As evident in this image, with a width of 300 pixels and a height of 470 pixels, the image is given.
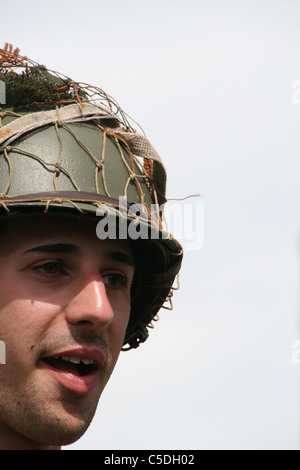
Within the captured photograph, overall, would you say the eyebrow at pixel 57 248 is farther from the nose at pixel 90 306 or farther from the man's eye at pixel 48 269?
the nose at pixel 90 306

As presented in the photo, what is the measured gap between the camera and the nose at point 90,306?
17.9 feet

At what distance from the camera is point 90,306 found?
18.0 ft

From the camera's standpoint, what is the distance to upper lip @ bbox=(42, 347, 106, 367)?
5.45 m

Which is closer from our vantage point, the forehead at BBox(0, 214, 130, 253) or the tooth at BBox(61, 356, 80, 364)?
the tooth at BBox(61, 356, 80, 364)

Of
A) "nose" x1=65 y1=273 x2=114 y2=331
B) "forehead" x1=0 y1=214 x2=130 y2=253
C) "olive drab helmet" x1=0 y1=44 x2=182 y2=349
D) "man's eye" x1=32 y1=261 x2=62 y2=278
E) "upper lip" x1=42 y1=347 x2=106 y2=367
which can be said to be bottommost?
"upper lip" x1=42 y1=347 x2=106 y2=367

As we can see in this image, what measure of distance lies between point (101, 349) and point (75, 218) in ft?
3.32

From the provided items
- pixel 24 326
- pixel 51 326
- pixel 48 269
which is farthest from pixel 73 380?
pixel 48 269

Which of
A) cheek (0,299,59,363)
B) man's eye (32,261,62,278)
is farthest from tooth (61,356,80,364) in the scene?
man's eye (32,261,62,278)

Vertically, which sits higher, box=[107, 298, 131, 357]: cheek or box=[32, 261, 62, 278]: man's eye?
box=[32, 261, 62, 278]: man's eye

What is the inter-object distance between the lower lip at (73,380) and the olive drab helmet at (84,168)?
1076 millimetres

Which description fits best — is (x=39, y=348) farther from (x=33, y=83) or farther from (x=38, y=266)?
(x=33, y=83)

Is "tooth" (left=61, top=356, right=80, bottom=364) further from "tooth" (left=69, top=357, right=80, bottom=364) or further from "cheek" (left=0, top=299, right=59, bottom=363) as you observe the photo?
"cheek" (left=0, top=299, right=59, bottom=363)

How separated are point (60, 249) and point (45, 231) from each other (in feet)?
0.59

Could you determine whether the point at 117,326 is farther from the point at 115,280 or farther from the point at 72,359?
the point at 72,359
